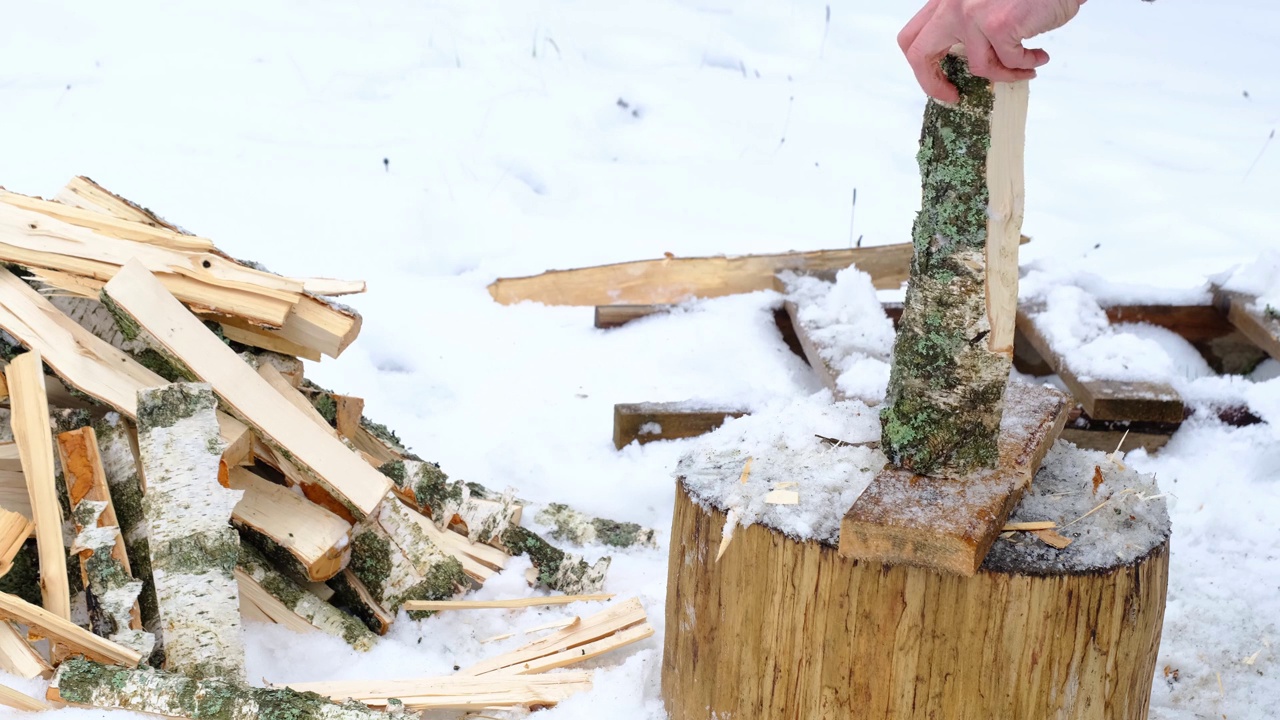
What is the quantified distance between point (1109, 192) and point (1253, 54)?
388 cm

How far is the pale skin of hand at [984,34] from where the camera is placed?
62.5 inches

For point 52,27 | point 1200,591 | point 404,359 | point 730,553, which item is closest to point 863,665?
point 730,553

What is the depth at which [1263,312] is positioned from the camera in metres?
4.12

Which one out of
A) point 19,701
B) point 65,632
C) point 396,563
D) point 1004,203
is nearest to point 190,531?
point 65,632

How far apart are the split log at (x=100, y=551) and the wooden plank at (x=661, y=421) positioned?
1.69 meters

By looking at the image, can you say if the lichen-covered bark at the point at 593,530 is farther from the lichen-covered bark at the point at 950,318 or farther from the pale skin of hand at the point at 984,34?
the pale skin of hand at the point at 984,34

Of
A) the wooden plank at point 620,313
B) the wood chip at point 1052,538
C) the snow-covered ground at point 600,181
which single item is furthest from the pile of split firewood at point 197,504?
the wooden plank at point 620,313

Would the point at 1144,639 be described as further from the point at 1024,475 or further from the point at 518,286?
the point at 518,286

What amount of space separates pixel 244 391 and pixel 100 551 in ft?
1.62

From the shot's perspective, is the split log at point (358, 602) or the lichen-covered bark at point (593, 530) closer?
the split log at point (358, 602)

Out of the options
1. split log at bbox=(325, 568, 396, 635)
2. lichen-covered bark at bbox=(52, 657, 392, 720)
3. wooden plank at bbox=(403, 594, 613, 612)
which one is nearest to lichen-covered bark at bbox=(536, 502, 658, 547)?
wooden plank at bbox=(403, 594, 613, 612)

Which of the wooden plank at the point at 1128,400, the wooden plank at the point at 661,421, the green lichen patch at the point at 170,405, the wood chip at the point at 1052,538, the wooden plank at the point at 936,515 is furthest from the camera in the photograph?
the wooden plank at the point at 661,421

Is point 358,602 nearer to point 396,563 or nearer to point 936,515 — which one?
point 396,563

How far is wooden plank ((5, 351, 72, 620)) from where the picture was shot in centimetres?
240
